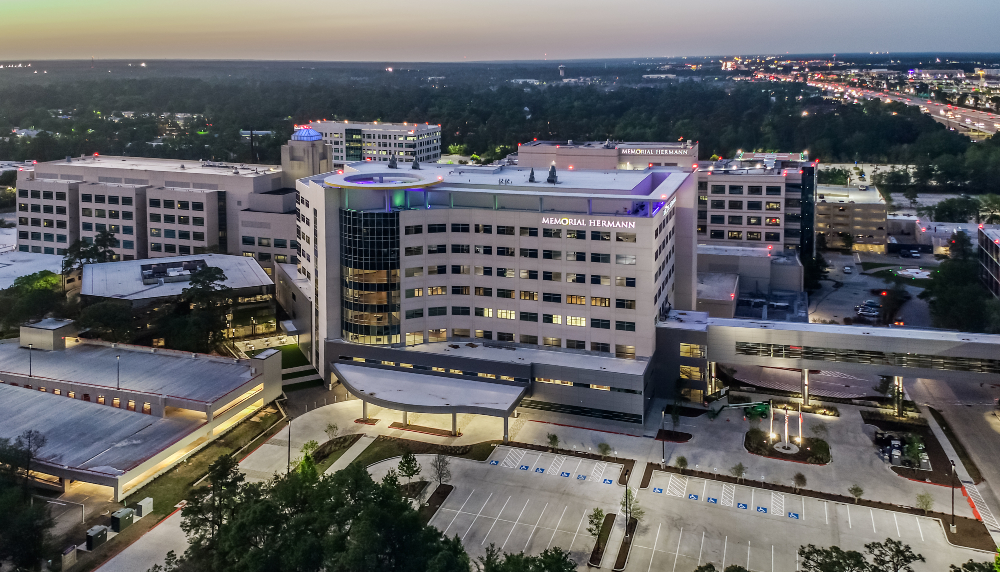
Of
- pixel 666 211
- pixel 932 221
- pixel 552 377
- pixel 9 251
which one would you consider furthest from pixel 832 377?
pixel 9 251

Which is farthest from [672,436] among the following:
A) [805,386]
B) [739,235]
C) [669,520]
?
[739,235]

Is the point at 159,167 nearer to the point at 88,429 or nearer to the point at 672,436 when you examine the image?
the point at 88,429

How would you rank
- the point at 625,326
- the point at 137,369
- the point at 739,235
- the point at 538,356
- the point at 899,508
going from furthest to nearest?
the point at 739,235, the point at 538,356, the point at 625,326, the point at 137,369, the point at 899,508

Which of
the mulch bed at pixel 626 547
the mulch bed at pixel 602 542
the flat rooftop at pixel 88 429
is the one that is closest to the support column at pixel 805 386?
the mulch bed at pixel 626 547

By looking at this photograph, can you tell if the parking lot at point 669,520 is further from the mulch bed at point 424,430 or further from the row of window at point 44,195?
the row of window at point 44,195

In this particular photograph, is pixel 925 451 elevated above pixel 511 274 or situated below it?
below

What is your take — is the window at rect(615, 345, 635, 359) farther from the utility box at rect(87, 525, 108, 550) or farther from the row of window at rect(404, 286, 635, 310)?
the utility box at rect(87, 525, 108, 550)

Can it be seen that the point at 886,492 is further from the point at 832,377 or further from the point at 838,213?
the point at 838,213
